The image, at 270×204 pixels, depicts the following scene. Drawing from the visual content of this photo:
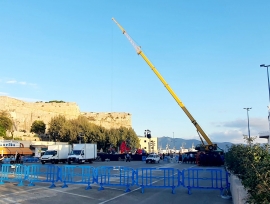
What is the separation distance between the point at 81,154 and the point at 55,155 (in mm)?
3908

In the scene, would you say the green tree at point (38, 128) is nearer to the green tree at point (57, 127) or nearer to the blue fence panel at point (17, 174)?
the green tree at point (57, 127)

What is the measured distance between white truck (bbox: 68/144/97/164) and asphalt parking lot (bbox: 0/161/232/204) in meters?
26.7

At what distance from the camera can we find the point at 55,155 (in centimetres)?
4441

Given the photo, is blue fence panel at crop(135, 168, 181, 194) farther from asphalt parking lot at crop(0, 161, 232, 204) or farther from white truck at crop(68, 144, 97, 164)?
white truck at crop(68, 144, 97, 164)

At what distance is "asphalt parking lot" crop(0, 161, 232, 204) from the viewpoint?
12.8 m

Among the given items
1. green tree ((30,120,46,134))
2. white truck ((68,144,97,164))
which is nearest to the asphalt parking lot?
white truck ((68,144,97,164))

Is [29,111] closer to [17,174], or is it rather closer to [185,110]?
[185,110]

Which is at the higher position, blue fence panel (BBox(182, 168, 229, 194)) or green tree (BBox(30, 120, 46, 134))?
green tree (BBox(30, 120, 46, 134))

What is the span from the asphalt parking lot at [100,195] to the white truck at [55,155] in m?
27.3

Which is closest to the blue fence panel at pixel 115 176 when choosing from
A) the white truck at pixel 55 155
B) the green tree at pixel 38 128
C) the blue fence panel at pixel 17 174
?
the blue fence panel at pixel 17 174

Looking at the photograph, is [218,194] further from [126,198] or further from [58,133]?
[58,133]

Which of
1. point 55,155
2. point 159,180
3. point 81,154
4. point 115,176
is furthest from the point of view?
point 55,155

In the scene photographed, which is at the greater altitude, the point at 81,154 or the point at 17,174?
the point at 81,154

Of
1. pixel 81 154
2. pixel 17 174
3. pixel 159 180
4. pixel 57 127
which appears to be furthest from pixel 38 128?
pixel 159 180
